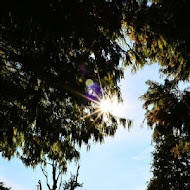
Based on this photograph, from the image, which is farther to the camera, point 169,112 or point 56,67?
point 169,112

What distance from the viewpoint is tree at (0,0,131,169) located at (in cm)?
435

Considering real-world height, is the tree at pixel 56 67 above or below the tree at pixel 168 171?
below

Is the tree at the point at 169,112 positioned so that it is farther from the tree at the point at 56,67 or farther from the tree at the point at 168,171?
the tree at the point at 168,171

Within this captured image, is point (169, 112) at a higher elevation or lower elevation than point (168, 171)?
lower

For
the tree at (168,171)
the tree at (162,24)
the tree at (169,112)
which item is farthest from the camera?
the tree at (168,171)

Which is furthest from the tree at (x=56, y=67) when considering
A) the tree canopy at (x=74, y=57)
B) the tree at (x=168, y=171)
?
the tree at (x=168, y=171)

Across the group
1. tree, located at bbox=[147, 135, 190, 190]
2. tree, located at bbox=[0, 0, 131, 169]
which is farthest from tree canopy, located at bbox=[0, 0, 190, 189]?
tree, located at bbox=[147, 135, 190, 190]

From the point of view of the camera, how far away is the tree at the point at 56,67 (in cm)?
435

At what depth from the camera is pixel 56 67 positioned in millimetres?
5367

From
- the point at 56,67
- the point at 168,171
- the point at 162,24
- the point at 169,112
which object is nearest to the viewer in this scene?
the point at 162,24

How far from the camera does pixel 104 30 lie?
16.3 feet

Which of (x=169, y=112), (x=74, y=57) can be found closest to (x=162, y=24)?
(x=74, y=57)

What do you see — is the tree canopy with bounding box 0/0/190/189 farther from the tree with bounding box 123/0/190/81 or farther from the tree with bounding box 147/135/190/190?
the tree with bounding box 147/135/190/190

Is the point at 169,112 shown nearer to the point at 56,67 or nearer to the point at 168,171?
the point at 56,67
